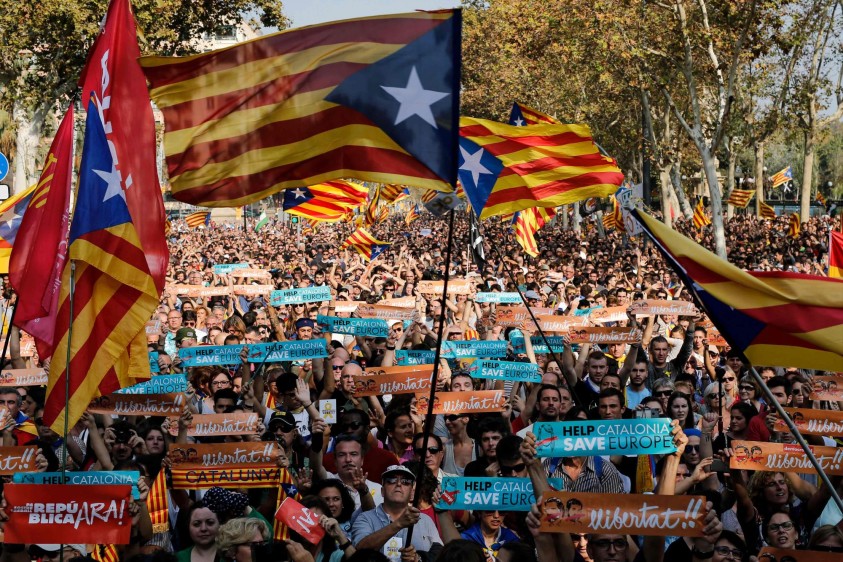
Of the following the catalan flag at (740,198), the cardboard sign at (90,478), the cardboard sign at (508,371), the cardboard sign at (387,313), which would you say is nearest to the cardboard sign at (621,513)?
the cardboard sign at (90,478)

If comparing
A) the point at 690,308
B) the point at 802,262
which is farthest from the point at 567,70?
the point at 690,308

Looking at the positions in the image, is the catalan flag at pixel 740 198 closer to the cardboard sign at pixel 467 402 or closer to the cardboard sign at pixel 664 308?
the cardboard sign at pixel 664 308

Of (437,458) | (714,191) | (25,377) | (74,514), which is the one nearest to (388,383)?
(437,458)

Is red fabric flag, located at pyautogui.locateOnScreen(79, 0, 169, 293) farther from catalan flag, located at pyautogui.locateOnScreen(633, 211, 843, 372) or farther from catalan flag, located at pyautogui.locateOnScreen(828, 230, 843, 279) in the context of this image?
catalan flag, located at pyautogui.locateOnScreen(828, 230, 843, 279)

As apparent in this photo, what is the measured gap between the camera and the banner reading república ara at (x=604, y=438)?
20.5 feet

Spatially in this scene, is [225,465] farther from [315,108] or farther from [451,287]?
[451,287]

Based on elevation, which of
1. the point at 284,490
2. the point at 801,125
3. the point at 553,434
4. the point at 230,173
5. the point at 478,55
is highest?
the point at 478,55

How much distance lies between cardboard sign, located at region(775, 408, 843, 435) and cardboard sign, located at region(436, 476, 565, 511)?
2270 mm

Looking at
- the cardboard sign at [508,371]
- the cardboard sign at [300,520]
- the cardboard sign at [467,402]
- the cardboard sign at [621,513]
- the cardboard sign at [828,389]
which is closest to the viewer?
the cardboard sign at [621,513]

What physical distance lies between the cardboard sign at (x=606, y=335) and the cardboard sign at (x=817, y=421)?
2.71m

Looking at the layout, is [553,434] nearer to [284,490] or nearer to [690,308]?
[284,490]

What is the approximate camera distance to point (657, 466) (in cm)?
779

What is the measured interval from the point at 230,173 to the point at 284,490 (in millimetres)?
2061

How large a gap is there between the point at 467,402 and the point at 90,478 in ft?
9.51
